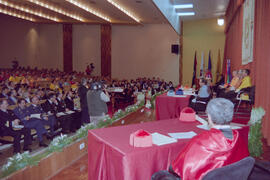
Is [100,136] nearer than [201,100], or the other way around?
[100,136]

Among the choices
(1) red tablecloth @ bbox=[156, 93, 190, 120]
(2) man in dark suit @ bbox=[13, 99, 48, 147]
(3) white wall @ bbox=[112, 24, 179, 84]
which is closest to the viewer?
(2) man in dark suit @ bbox=[13, 99, 48, 147]

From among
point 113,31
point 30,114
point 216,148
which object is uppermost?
point 113,31

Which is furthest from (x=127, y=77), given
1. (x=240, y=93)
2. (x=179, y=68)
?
(x=240, y=93)

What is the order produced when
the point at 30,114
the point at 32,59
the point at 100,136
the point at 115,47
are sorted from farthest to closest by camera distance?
the point at 32,59, the point at 115,47, the point at 30,114, the point at 100,136

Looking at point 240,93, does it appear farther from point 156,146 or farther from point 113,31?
point 113,31

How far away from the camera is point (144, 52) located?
1900 centimetres

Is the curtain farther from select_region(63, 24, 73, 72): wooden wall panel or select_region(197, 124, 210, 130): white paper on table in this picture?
select_region(63, 24, 73, 72): wooden wall panel

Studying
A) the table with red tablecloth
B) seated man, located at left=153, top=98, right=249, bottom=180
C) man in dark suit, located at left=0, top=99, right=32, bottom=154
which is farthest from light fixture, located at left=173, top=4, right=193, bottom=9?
seated man, located at left=153, top=98, right=249, bottom=180

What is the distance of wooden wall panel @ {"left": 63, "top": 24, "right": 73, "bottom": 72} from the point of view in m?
20.0

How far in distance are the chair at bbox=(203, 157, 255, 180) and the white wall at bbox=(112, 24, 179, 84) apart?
54.9 feet

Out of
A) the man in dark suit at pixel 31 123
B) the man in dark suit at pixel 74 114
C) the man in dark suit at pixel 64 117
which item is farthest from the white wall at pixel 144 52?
the man in dark suit at pixel 31 123

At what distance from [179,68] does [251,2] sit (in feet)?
37.0

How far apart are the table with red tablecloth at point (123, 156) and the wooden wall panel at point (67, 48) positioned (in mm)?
18325

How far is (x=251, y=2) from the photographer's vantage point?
6945mm
